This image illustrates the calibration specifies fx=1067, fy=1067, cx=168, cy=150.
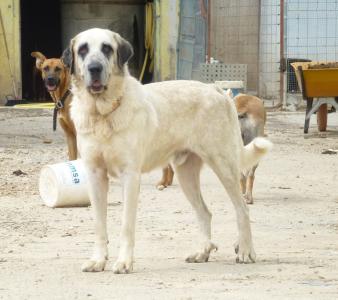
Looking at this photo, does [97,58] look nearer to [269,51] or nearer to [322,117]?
[322,117]

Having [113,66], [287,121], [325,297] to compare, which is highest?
[113,66]

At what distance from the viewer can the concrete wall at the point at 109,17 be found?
Result: 89.2 ft

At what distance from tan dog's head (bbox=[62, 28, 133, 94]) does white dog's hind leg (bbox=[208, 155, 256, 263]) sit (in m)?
0.92

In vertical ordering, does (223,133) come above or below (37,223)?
above

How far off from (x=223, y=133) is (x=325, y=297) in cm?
181

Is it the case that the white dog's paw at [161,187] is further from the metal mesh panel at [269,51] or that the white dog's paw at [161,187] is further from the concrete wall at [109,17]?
the concrete wall at [109,17]

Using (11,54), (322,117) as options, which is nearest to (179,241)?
(322,117)

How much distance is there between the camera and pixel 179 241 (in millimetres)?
7797

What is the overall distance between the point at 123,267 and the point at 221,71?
56.0 ft

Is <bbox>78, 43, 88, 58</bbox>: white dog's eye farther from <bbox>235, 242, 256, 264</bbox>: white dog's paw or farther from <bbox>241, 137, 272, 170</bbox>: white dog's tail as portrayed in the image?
<bbox>235, 242, 256, 264</bbox>: white dog's paw

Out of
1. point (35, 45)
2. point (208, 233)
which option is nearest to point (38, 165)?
point (208, 233)

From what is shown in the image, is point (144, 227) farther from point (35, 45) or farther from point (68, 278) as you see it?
point (35, 45)

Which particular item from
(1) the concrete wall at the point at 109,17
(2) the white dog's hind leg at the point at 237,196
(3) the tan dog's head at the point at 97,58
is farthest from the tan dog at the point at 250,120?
(1) the concrete wall at the point at 109,17

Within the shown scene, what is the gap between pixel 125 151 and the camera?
6.62m
